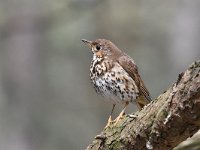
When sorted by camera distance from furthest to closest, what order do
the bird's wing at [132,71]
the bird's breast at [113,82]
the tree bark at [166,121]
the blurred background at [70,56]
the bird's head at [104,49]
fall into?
1. the blurred background at [70,56]
2. the bird's head at [104,49]
3. the bird's wing at [132,71]
4. the bird's breast at [113,82]
5. the tree bark at [166,121]

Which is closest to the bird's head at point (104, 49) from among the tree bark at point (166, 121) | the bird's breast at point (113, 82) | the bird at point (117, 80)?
the bird at point (117, 80)

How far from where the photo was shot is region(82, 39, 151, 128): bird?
4.14 metres

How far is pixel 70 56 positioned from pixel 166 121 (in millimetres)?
12224

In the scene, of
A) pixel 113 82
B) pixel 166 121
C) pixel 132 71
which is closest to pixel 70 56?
pixel 132 71

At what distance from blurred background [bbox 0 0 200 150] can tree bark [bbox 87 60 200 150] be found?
17.4 ft

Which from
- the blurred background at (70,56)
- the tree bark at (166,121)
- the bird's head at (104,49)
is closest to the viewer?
the tree bark at (166,121)

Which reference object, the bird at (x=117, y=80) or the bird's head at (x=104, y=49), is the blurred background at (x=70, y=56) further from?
the bird at (x=117, y=80)

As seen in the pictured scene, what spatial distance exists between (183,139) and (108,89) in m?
1.95

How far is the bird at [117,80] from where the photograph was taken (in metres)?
4.14

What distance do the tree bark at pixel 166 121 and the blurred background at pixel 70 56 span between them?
17.4 feet

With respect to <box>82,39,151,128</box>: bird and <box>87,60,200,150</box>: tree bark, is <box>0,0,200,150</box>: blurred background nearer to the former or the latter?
<box>82,39,151,128</box>: bird

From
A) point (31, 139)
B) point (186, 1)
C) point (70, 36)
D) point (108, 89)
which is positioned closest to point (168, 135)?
point (108, 89)

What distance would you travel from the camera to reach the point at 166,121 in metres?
2.13

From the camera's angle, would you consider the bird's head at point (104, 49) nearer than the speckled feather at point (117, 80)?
No
